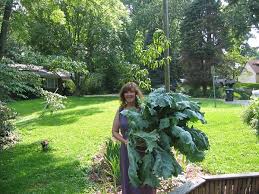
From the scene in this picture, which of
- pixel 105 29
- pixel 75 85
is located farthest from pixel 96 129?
pixel 75 85

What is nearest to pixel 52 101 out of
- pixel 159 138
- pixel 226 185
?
pixel 226 185

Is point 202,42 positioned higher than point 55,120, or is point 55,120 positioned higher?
point 202,42

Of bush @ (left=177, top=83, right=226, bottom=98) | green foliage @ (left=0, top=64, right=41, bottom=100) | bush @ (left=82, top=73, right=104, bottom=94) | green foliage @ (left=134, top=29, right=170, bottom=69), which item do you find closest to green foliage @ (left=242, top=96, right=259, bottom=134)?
green foliage @ (left=0, top=64, right=41, bottom=100)

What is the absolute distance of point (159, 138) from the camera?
3.81 meters

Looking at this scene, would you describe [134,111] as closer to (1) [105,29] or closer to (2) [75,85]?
(1) [105,29]

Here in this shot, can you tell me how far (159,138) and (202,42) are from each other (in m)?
28.8

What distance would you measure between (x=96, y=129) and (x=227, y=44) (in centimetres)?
2171

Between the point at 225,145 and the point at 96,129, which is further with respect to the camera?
the point at 96,129

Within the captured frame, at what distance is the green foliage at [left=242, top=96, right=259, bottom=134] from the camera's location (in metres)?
10.3

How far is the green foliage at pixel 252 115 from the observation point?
10336 millimetres

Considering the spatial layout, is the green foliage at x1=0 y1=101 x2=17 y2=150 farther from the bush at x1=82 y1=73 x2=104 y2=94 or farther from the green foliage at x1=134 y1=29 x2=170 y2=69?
the bush at x1=82 y1=73 x2=104 y2=94

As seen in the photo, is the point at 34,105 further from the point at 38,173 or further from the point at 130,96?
the point at 130,96

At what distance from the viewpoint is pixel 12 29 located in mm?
10875

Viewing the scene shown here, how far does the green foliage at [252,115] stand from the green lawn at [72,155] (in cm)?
22
